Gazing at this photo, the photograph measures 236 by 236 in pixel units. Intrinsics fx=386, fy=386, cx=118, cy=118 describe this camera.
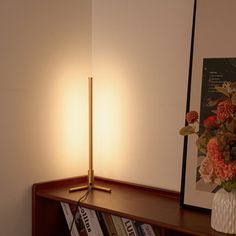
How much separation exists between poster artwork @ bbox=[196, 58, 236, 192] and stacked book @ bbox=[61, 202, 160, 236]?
0.30 meters

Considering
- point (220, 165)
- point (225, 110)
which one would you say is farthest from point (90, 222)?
point (225, 110)

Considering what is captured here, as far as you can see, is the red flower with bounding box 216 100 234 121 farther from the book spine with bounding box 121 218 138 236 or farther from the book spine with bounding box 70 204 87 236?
the book spine with bounding box 70 204 87 236

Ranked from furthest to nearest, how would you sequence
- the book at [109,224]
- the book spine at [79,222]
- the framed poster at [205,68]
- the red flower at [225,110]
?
the book spine at [79,222] → the book at [109,224] → the framed poster at [205,68] → the red flower at [225,110]

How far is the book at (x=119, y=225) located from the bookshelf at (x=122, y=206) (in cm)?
8

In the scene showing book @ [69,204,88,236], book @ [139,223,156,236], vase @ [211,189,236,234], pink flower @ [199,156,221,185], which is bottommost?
book @ [69,204,88,236]

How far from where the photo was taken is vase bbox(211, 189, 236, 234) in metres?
1.32

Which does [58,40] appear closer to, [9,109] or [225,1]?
[9,109]

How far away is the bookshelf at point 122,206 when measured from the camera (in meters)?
1.44

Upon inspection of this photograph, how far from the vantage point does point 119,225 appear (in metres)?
1.75

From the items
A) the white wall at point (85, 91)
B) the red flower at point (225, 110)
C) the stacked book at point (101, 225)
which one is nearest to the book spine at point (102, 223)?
the stacked book at point (101, 225)

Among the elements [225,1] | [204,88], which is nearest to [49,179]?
[204,88]

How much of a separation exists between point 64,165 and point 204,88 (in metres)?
0.89

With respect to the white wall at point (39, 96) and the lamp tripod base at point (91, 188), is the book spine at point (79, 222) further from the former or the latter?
the white wall at point (39, 96)

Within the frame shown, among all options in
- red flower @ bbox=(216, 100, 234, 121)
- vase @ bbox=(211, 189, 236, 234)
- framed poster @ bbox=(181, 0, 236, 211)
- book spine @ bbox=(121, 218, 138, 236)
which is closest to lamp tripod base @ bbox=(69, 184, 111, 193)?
book spine @ bbox=(121, 218, 138, 236)
